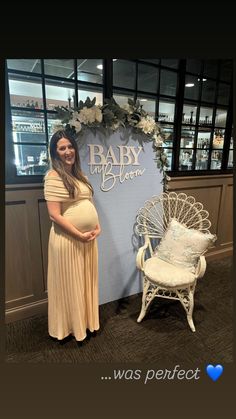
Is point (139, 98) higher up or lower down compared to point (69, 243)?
higher up

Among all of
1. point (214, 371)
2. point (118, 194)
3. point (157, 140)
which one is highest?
point (157, 140)

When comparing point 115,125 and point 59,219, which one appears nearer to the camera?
point 59,219

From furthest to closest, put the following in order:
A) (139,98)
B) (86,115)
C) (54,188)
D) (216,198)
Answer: (216,198) → (139,98) → (86,115) → (54,188)

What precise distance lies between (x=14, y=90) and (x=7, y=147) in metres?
0.40

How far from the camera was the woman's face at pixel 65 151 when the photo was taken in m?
1.34

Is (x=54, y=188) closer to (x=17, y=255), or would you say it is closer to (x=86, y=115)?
(x=86, y=115)

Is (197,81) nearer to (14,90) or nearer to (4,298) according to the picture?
(14,90)

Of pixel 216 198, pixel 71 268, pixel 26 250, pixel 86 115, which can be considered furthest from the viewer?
pixel 216 198

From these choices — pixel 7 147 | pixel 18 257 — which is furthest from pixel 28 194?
pixel 18 257

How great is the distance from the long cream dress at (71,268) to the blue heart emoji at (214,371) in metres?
0.84

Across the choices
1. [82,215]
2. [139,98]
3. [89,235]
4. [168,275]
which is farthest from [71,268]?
[139,98]

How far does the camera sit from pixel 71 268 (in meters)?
1.45

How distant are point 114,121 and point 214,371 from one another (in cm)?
185

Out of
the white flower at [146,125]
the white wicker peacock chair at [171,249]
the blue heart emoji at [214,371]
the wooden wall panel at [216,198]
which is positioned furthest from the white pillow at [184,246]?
the white flower at [146,125]
